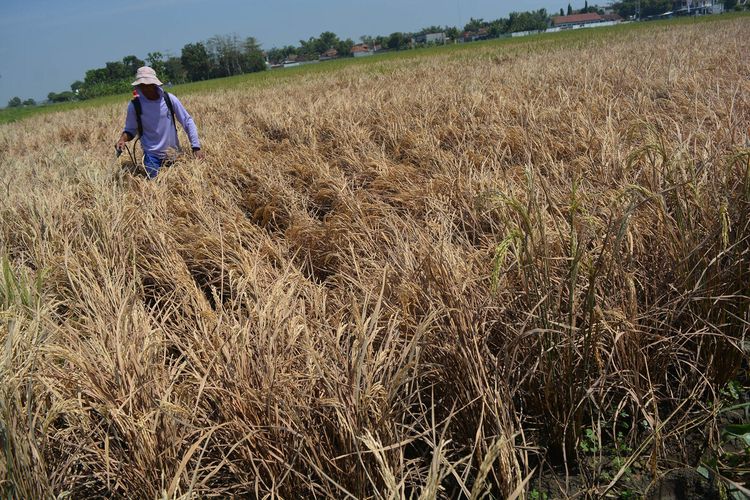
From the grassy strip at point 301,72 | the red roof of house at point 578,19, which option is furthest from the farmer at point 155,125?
the red roof of house at point 578,19

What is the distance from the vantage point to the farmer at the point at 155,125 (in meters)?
5.04

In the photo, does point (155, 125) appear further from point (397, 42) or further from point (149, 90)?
point (397, 42)

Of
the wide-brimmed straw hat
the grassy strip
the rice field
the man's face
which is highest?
the grassy strip

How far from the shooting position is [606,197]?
2654 millimetres

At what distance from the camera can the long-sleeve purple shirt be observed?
509 cm

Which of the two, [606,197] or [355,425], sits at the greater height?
[606,197]

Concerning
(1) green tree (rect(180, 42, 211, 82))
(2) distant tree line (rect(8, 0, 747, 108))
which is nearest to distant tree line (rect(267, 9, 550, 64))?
(2) distant tree line (rect(8, 0, 747, 108))

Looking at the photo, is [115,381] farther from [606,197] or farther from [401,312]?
[606,197]

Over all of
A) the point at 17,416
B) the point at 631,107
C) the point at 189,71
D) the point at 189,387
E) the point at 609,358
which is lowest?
the point at 609,358

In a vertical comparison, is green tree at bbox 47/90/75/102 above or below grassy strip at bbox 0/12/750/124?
above

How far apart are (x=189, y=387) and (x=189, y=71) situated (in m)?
91.4

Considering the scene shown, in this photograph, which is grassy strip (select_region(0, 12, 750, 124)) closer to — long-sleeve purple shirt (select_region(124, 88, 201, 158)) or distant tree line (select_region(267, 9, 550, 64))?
long-sleeve purple shirt (select_region(124, 88, 201, 158))

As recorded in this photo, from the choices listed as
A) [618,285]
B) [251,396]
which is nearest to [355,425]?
[251,396]

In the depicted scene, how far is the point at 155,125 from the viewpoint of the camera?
17.0 feet
